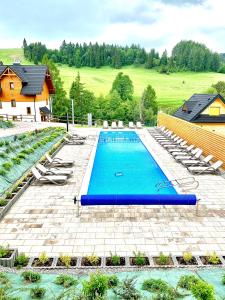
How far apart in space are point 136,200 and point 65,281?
4.20 meters

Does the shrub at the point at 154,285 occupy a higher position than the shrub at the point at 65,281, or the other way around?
the shrub at the point at 154,285

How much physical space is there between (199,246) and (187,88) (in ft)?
311

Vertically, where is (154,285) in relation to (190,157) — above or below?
above

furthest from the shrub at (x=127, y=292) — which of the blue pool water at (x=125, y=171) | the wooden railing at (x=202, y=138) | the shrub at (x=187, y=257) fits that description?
the wooden railing at (x=202, y=138)

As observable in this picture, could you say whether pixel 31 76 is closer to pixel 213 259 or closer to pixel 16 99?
pixel 16 99

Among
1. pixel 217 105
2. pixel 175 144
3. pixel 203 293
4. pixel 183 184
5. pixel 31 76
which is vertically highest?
pixel 31 76

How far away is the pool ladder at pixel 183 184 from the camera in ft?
41.1

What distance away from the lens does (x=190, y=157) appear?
1728 centimetres

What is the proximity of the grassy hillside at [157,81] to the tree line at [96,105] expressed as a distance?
21.3 meters

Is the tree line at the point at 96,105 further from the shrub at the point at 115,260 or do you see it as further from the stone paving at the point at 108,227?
the shrub at the point at 115,260

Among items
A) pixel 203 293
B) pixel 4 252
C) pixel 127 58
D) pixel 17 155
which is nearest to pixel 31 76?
pixel 17 155

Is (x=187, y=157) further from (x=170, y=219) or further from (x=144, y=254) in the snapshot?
(x=144, y=254)

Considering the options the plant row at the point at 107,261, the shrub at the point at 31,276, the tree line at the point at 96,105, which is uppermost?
the shrub at the point at 31,276

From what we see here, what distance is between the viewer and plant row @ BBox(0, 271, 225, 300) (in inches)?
190
